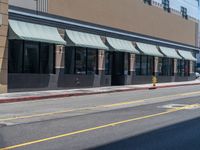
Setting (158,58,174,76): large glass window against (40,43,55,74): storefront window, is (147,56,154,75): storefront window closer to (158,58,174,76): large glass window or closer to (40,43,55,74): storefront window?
(158,58,174,76): large glass window

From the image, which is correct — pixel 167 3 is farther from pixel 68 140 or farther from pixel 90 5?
pixel 68 140

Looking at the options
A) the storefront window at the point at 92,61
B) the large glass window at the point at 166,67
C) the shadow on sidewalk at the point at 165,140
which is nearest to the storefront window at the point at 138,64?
the large glass window at the point at 166,67

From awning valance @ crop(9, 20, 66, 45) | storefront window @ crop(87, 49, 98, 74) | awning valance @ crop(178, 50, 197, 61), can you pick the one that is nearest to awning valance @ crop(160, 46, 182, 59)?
awning valance @ crop(178, 50, 197, 61)

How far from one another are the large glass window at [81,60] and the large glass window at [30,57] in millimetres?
2281

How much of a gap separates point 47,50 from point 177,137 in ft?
68.2

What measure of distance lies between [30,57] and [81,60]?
239 inches

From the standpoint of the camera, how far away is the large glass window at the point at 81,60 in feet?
112

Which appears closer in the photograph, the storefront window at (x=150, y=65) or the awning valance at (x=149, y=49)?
the awning valance at (x=149, y=49)

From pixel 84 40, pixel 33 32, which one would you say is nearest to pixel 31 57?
pixel 33 32

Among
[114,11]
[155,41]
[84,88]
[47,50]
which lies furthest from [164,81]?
[47,50]

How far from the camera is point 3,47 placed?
27250 mm

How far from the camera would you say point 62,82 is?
108 ft

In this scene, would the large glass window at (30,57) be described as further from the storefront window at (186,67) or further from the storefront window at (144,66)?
the storefront window at (186,67)

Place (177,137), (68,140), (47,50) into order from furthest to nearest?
(47,50) < (177,137) < (68,140)
